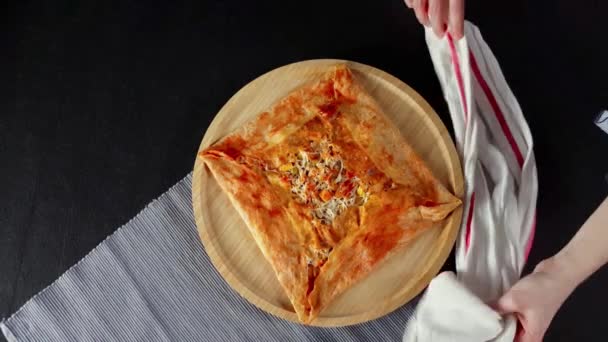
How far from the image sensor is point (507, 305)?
3.24 feet

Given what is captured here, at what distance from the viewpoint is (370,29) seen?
1.31 m

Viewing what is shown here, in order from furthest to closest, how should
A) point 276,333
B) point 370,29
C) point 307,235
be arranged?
point 370,29 < point 276,333 < point 307,235

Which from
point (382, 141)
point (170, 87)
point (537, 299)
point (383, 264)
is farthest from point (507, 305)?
point (170, 87)

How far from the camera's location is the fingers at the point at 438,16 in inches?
41.0

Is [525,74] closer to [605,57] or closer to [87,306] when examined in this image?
[605,57]

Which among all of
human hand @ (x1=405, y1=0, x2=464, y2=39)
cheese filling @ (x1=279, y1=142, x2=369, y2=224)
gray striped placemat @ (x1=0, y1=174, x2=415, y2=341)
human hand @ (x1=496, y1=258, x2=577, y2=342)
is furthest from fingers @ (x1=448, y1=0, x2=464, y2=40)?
gray striped placemat @ (x1=0, y1=174, x2=415, y2=341)

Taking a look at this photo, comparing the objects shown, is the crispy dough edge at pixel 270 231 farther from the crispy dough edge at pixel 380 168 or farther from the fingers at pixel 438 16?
the fingers at pixel 438 16

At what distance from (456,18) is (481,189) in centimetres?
32

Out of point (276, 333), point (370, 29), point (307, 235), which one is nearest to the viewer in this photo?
point (307, 235)

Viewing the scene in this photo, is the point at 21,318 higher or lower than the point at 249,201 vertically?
lower

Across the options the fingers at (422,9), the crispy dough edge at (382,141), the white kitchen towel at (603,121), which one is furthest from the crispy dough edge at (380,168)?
the white kitchen towel at (603,121)

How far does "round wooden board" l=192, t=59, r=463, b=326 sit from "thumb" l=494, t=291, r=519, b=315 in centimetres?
13

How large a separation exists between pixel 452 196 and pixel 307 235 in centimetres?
27

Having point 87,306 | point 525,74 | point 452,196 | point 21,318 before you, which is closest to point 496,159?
point 452,196
